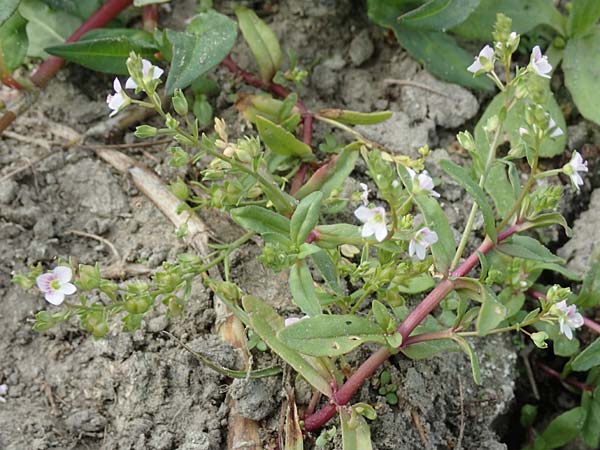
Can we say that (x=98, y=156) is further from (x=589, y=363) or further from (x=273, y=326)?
(x=589, y=363)

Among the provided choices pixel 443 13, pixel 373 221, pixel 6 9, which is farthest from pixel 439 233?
pixel 6 9

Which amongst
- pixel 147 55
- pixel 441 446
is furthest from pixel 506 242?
pixel 147 55

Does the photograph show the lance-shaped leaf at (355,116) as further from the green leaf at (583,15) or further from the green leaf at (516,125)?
the green leaf at (583,15)

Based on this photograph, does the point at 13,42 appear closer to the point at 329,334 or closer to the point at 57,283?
the point at 57,283

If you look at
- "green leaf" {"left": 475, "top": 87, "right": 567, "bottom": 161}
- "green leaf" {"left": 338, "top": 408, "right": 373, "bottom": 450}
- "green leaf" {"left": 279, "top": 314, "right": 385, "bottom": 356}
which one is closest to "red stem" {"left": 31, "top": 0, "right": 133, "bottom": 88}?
"green leaf" {"left": 475, "top": 87, "right": 567, "bottom": 161}

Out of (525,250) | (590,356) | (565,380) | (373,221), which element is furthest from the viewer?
(565,380)

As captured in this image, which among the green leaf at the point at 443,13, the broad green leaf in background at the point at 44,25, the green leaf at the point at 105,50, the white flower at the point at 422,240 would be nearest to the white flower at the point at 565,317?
the white flower at the point at 422,240
